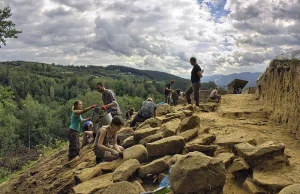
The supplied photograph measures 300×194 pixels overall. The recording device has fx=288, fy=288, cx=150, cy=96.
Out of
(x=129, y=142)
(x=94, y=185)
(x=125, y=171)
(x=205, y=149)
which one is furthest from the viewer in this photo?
→ (x=129, y=142)

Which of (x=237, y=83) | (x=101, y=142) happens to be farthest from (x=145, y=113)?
(x=237, y=83)

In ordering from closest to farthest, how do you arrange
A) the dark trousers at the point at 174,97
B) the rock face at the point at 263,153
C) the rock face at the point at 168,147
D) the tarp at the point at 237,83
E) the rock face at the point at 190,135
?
the rock face at the point at 263,153
the rock face at the point at 168,147
the rock face at the point at 190,135
the dark trousers at the point at 174,97
the tarp at the point at 237,83

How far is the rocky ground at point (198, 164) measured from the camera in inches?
170

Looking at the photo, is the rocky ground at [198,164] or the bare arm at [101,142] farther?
the bare arm at [101,142]

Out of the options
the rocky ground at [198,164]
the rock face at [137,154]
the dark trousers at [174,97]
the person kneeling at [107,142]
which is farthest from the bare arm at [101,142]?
the dark trousers at [174,97]

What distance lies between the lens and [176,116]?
989 cm

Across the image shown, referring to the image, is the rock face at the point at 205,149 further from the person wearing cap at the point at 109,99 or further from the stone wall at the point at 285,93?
the person wearing cap at the point at 109,99

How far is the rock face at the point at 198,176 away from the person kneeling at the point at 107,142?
270 cm

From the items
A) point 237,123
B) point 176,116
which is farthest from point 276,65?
point 176,116

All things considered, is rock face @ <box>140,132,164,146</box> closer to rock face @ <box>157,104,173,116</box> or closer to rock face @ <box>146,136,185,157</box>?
rock face @ <box>146,136,185,157</box>

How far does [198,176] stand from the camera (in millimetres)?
4219

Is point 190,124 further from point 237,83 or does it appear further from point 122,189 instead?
point 237,83

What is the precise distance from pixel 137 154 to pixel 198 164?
94.2 inches

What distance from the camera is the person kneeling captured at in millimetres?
6844
